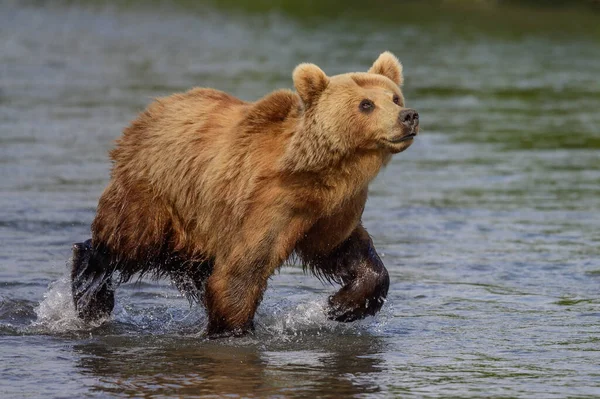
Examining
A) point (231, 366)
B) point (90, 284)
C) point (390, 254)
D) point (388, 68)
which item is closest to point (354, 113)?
point (388, 68)

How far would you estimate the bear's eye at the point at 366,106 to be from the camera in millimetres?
6289

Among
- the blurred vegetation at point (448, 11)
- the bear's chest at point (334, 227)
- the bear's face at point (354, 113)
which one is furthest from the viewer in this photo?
the blurred vegetation at point (448, 11)

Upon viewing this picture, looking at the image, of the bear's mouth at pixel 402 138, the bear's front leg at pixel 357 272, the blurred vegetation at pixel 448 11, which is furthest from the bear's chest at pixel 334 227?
the blurred vegetation at pixel 448 11

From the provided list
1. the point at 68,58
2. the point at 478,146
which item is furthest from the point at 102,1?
the point at 478,146

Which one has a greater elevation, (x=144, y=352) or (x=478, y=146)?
(x=478, y=146)

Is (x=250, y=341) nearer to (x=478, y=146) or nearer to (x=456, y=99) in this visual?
(x=478, y=146)

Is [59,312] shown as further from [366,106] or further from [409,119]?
[409,119]

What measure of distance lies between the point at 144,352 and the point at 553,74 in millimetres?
15519

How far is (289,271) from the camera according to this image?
9.28 m

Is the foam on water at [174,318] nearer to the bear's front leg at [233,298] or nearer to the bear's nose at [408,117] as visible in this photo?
the bear's front leg at [233,298]

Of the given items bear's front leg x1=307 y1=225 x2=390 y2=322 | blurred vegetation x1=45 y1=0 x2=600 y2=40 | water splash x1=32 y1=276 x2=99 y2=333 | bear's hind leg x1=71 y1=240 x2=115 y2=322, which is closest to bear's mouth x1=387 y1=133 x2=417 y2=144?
bear's front leg x1=307 y1=225 x2=390 y2=322

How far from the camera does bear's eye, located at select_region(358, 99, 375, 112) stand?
20.6ft

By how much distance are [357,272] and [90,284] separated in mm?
1682

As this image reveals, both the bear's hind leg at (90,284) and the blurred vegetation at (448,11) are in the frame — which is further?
the blurred vegetation at (448,11)
